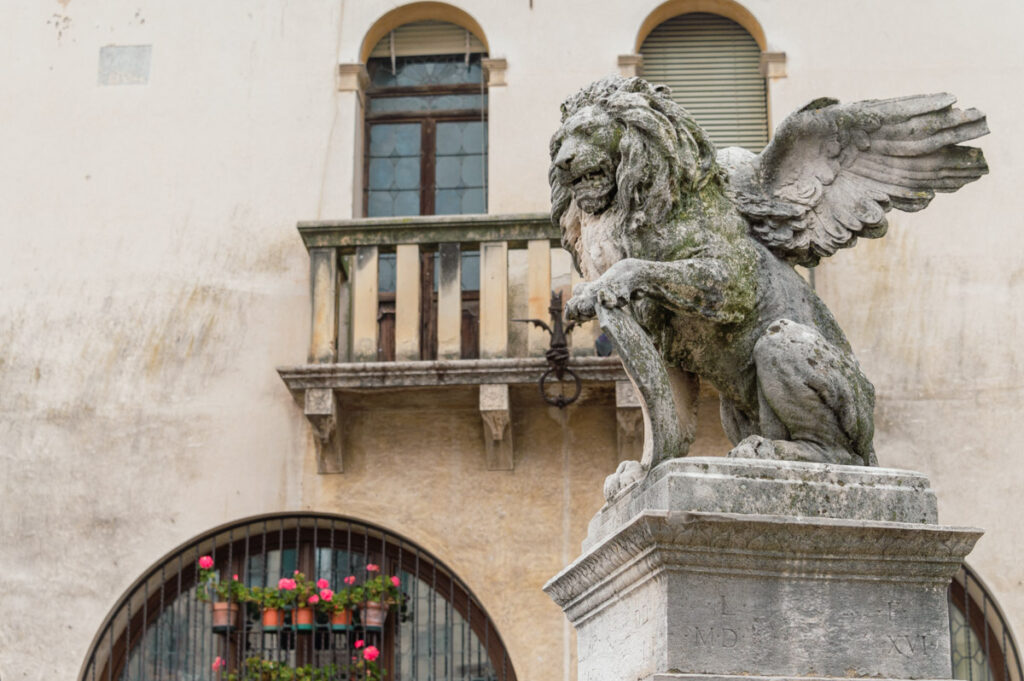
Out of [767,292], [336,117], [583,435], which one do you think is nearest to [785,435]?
[767,292]

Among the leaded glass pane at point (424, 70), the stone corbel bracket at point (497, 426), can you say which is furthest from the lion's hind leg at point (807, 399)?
the leaded glass pane at point (424, 70)

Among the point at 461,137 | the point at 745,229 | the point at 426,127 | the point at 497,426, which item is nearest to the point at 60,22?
the point at 426,127

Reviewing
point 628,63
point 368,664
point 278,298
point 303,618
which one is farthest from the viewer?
point 628,63

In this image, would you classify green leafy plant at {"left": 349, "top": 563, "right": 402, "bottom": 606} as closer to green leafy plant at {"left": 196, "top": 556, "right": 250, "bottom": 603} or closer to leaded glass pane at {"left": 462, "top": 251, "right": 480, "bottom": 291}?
green leafy plant at {"left": 196, "top": 556, "right": 250, "bottom": 603}

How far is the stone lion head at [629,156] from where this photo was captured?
5457 mm

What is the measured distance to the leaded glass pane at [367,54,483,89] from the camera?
41.8 ft

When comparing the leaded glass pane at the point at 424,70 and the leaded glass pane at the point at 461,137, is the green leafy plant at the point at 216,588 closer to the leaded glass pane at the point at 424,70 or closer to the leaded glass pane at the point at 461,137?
the leaded glass pane at the point at 461,137

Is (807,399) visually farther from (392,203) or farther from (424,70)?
(424,70)

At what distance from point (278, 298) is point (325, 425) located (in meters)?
1.18

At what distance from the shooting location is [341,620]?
10.8m

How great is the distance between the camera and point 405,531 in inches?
435

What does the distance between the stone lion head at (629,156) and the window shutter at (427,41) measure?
7.12 m

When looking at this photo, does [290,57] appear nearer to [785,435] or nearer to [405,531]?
[405,531]

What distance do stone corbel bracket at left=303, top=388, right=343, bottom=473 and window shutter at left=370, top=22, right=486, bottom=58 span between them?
3.21 m
